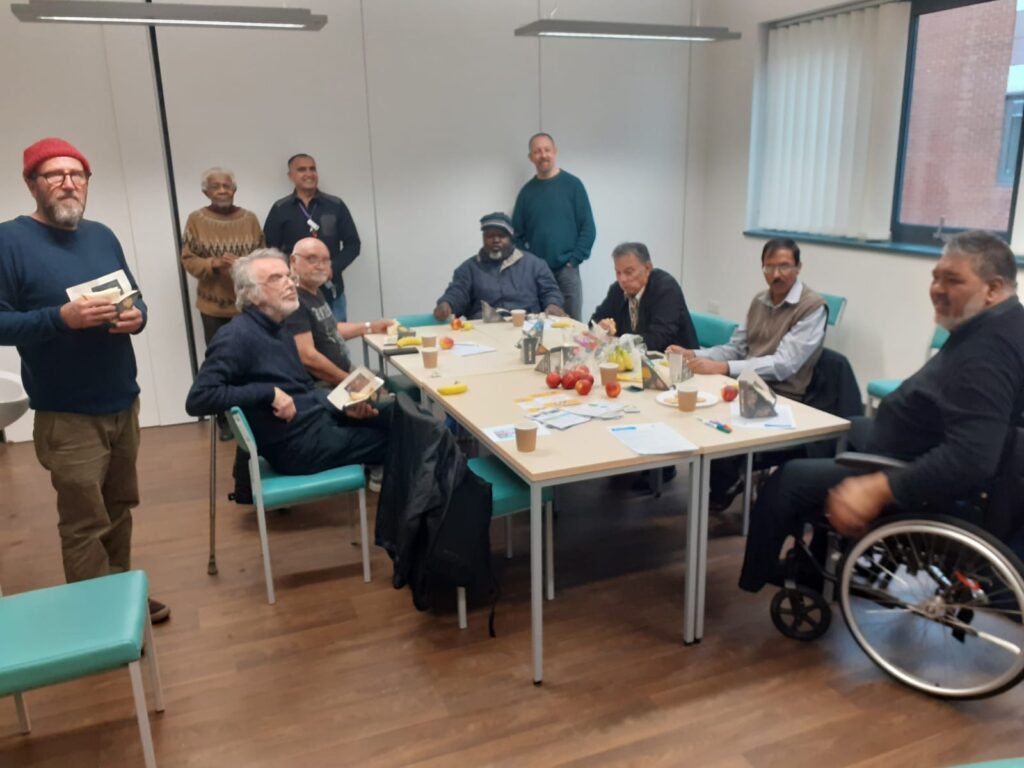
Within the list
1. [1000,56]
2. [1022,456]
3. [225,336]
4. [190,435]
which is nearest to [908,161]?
[1000,56]

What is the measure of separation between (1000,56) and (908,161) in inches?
28.2

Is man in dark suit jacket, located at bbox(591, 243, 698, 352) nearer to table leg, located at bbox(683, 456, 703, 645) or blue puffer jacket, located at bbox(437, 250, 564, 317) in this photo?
blue puffer jacket, located at bbox(437, 250, 564, 317)

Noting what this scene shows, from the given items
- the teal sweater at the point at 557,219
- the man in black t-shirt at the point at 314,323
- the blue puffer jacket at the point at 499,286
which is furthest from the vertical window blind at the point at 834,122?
the man in black t-shirt at the point at 314,323

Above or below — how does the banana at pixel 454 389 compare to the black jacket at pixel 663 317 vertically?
below

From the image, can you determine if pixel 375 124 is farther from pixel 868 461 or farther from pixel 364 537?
pixel 868 461

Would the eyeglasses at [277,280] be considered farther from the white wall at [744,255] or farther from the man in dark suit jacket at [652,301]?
the white wall at [744,255]

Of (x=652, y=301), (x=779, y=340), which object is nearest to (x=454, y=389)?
(x=652, y=301)

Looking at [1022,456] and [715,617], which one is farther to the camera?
[715,617]

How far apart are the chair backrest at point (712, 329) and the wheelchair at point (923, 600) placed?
4.94 ft

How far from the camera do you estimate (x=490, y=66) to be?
533 cm

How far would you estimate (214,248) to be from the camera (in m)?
4.68

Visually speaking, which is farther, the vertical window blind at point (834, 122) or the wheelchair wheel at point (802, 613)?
the vertical window blind at point (834, 122)

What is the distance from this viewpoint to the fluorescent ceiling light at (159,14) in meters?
3.24

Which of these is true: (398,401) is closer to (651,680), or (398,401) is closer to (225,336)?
(225,336)
